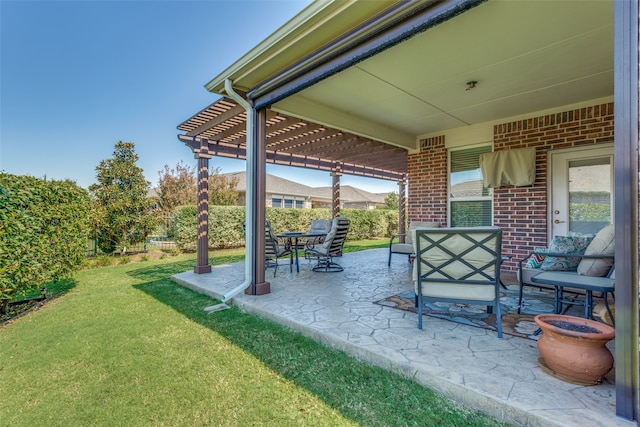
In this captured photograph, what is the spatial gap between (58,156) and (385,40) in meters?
14.2

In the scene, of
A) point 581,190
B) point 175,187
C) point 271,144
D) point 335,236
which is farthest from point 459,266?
point 175,187

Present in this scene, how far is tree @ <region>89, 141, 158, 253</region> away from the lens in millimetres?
9211

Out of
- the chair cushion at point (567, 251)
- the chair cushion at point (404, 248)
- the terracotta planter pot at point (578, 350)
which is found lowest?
the terracotta planter pot at point (578, 350)

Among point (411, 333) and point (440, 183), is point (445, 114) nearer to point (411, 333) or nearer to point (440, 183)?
point (440, 183)

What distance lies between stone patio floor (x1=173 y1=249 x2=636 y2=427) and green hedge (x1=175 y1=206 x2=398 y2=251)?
682 centimetres

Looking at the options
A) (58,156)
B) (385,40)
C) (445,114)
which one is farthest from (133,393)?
(58,156)

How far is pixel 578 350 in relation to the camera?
184 centimetres

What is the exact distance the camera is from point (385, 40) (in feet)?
8.16

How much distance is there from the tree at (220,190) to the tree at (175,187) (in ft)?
4.16

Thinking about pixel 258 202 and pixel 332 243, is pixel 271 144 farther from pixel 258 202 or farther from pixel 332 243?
pixel 258 202

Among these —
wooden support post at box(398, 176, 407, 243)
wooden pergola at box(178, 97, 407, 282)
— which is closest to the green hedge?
wooden support post at box(398, 176, 407, 243)

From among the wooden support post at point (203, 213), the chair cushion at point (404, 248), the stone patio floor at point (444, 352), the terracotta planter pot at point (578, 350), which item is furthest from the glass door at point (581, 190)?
the wooden support post at point (203, 213)

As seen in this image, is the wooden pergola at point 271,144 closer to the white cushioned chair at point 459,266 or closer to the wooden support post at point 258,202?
the wooden support post at point 258,202

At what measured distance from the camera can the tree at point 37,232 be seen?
12.3ft
